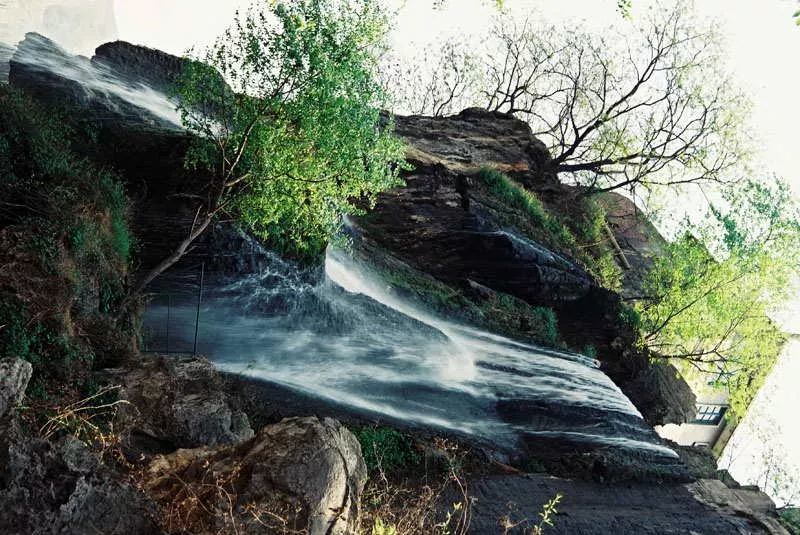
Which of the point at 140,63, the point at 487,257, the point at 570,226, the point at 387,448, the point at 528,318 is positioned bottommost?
the point at 387,448

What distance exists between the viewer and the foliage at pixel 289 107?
11648 mm

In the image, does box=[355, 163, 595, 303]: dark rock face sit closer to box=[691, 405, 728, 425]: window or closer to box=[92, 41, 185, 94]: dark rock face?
box=[92, 41, 185, 94]: dark rock face

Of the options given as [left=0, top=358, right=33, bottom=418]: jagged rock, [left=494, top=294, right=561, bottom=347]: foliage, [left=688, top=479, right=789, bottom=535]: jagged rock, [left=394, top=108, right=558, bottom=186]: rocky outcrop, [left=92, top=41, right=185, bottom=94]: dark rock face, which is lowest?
[left=688, top=479, right=789, bottom=535]: jagged rock

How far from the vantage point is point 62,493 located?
4.93 metres

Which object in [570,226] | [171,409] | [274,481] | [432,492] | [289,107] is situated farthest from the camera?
[570,226]

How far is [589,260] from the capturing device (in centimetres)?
2411

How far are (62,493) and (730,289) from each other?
2148cm

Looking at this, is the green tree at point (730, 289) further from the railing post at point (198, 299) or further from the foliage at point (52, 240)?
the foliage at point (52, 240)

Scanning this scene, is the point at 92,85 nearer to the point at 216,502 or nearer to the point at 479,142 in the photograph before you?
the point at 216,502

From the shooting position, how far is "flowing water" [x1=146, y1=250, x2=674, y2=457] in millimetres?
12562

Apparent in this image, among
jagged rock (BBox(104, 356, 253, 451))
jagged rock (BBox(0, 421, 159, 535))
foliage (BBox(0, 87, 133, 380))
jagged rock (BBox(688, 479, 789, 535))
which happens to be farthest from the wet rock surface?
foliage (BBox(0, 87, 133, 380))

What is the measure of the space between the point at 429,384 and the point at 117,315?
248 inches

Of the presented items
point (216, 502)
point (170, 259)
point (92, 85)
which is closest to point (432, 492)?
point (216, 502)

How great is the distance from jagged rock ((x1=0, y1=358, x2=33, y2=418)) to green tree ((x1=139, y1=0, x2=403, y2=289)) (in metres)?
5.93
